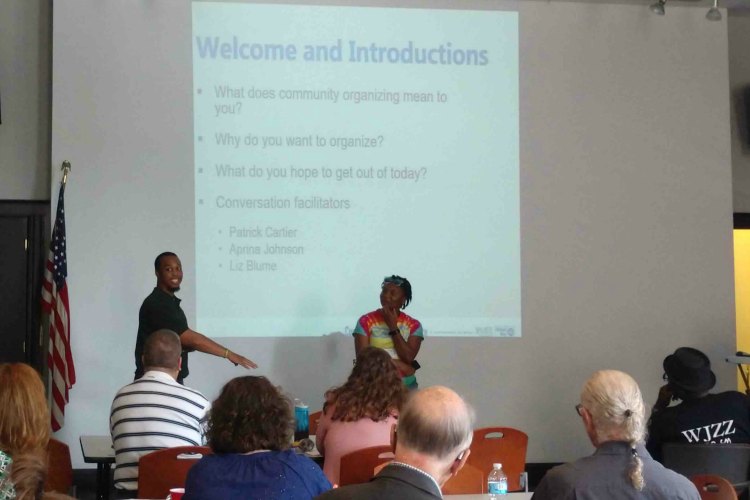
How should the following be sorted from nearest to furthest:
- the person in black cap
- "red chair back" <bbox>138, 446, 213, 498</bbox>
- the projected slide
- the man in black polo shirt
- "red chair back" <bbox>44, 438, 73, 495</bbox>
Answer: "red chair back" <bbox>138, 446, 213, 498</bbox> < "red chair back" <bbox>44, 438, 73, 495</bbox> < the person in black cap < the man in black polo shirt < the projected slide

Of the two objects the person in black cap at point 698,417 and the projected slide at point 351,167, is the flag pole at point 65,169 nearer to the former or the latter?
the projected slide at point 351,167

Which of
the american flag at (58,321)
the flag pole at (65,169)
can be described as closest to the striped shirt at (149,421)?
the american flag at (58,321)

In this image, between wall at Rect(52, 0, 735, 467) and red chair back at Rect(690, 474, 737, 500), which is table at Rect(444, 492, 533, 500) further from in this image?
wall at Rect(52, 0, 735, 467)

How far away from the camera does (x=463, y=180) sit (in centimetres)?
722

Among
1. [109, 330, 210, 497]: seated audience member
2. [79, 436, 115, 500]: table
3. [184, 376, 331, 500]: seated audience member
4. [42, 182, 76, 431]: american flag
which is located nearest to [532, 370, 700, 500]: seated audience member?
[184, 376, 331, 500]: seated audience member

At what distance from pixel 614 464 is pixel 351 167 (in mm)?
4552

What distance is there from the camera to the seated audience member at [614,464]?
2701 mm

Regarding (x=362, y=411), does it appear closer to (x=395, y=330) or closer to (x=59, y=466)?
(x=59, y=466)

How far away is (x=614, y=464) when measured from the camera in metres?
2.75

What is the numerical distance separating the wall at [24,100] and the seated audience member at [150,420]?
330 cm

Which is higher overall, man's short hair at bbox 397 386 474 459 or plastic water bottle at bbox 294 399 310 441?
man's short hair at bbox 397 386 474 459

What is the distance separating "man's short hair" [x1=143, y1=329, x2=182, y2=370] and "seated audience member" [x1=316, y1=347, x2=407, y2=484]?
71 centimetres

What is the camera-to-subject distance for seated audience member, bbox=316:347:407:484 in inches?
163

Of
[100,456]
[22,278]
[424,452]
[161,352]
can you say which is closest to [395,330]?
[100,456]
